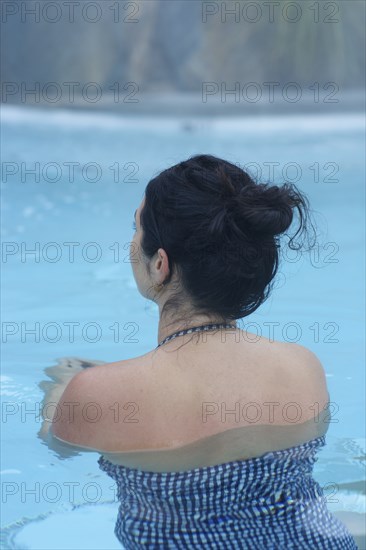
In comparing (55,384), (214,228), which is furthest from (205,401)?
(55,384)

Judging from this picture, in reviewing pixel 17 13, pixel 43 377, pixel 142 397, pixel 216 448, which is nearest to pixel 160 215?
pixel 142 397

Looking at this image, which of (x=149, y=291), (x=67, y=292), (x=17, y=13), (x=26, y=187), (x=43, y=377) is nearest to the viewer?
(x=149, y=291)

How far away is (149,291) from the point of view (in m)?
1.73

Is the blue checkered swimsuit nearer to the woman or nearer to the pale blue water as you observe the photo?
the woman

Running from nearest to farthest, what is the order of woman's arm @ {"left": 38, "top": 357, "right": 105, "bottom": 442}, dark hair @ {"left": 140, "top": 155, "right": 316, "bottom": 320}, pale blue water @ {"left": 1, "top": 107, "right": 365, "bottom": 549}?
dark hair @ {"left": 140, "top": 155, "right": 316, "bottom": 320}, woman's arm @ {"left": 38, "top": 357, "right": 105, "bottom": 442}, pale blue water @ {"left": 1, "top": 107, "right": 365, "bottom": 549}

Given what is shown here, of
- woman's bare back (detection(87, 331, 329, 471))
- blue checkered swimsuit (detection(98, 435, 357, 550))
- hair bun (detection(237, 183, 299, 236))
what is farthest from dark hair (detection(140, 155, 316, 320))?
blue checkered swimsuit (detection(98, 435, 357, 550))

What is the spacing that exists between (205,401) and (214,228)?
301 mm

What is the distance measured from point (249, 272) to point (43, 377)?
185cm

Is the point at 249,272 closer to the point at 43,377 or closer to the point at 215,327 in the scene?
the point at 215,327

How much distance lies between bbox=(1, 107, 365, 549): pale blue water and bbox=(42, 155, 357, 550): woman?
22 cm

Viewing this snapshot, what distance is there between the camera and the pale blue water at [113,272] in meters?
2.68

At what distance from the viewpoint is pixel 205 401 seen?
1.61 metres

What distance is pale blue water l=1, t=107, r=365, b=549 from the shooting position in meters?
2.68

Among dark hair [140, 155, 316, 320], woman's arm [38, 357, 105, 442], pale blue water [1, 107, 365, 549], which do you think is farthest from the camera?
pale blue water [1, 107, 365, 549]
